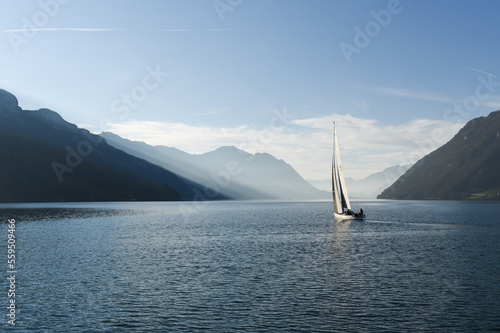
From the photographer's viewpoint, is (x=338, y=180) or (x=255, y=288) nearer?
(x=255, y=288)

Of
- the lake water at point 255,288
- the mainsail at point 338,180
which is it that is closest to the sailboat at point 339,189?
the mainsail at point 338,180

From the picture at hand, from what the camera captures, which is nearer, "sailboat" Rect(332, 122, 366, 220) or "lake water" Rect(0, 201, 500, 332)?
"lake water" Rect(0, 201, 500, 332)

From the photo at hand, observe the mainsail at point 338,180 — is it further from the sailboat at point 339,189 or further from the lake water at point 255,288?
the lake water at point 255,288

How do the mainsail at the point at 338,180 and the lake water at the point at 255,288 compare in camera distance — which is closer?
the lake water at the point at 255,288

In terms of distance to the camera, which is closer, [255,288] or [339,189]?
[255,288]

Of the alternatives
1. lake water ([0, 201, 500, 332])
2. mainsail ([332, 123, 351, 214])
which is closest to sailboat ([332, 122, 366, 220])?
mainsail ([332, 123, 351, 214])

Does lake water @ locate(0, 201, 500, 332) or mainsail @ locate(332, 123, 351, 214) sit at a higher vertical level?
mainsail @ locate(332, 123, 351, 214)

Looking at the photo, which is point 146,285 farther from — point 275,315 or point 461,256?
point 461,256

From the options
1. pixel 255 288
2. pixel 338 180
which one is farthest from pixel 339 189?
pixel 255 288

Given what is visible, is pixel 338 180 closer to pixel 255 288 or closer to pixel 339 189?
pixel 339 189

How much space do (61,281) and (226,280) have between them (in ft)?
64.2

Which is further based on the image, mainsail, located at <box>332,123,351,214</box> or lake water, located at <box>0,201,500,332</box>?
mainsail, located at <box>332,123,351,214</box>

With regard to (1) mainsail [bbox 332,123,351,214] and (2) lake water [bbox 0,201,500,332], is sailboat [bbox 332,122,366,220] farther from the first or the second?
(2) lake water [bbox 0,201,500,332]

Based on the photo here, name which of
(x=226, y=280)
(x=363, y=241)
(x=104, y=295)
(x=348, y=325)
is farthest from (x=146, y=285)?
(x=363, y=241)
